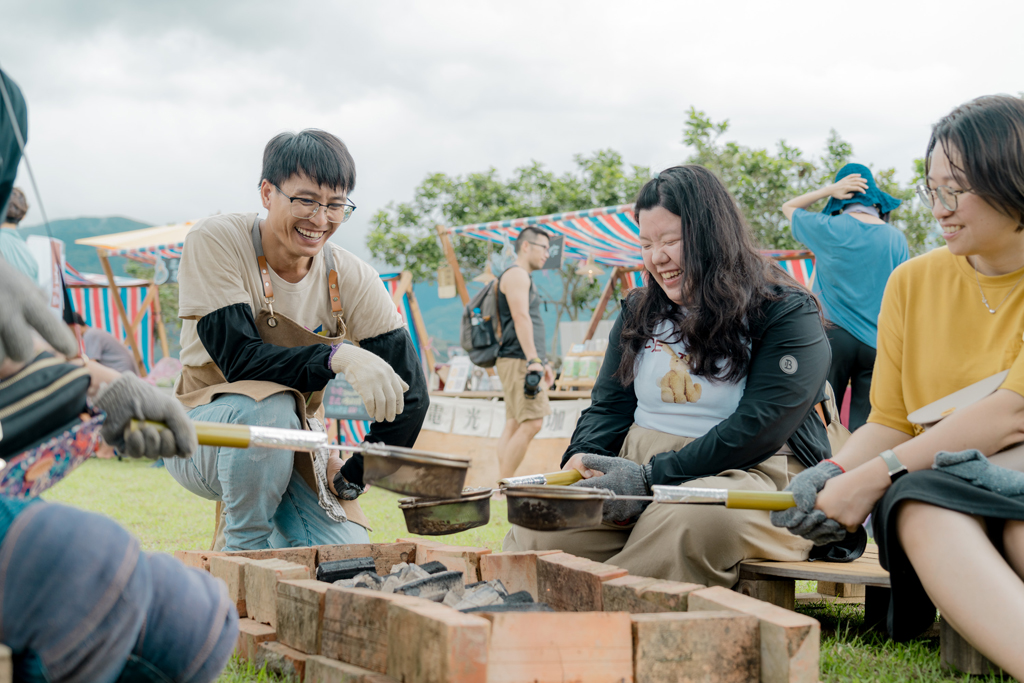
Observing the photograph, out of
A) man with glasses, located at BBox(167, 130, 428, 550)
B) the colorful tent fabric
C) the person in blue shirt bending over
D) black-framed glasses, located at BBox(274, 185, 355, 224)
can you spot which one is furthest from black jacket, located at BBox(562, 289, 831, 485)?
the colorful tent fabric

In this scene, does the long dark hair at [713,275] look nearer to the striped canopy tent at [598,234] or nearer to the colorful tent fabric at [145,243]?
the striped canopy tent at [598,234]

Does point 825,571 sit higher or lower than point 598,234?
lower

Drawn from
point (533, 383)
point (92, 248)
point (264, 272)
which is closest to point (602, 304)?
point (533, 383)

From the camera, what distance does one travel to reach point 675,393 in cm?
244

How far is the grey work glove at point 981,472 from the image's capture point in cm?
161

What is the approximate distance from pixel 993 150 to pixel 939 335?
471 mm

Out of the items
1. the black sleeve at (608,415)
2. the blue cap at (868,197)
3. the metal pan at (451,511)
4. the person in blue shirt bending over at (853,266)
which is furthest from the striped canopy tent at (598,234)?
the metal pan at (451,511)

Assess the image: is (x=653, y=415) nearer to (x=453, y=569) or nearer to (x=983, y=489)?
(x=453, y=569)

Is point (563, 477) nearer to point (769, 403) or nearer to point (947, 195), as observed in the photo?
point (769, 403)

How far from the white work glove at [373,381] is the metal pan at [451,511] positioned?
1.16 ft

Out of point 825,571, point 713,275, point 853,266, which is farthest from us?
point 853,266

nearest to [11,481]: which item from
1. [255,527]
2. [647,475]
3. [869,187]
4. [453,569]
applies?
[453,569]

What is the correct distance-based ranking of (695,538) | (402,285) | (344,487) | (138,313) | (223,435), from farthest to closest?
(138,313) → (402,285) → (344,487) → (695,538) → (223,435)

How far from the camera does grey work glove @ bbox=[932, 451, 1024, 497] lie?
1610 mm
